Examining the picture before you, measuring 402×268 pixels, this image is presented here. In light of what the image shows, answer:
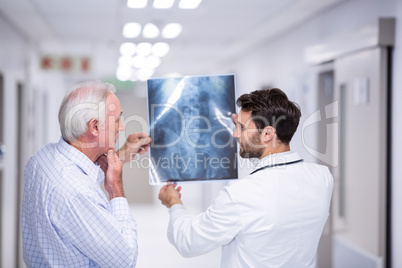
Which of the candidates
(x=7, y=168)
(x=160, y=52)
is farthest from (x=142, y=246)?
(x=160, y=52)

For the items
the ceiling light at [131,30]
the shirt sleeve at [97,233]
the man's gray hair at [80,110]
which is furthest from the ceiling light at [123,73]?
the shirt sleeve at [97,233]

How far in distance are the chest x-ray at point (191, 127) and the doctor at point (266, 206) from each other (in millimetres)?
169

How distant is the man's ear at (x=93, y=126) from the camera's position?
1.60 m

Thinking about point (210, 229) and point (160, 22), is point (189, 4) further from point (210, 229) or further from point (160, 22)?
point (210, 229)

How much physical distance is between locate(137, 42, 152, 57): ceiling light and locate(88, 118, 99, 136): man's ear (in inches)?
143

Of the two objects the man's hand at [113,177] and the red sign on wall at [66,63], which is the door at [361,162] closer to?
the man's hand at [113,177]

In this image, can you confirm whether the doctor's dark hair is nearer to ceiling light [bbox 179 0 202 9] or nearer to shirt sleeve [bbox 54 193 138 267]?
shirt sleeve [bbox 54 193 138 267]

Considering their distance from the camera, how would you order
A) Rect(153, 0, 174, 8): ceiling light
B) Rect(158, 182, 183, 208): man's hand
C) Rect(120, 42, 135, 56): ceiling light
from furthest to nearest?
Rect(120, 42, 135, 56): ceiling light < Rect(153, 0, 174, 8): ceiling light < Rect(158, 182, 183, 208): man's hand

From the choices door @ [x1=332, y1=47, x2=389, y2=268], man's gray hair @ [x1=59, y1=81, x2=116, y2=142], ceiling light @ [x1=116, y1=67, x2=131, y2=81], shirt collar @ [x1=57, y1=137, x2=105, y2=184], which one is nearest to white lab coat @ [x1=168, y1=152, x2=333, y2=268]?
shirt collar @ [x1=57, y1=137, x2=105, y2=184]

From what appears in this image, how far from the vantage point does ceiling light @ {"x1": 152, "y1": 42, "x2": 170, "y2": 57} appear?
5366 millimetres

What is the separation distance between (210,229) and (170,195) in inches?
11.3

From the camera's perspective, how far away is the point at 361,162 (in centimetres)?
339

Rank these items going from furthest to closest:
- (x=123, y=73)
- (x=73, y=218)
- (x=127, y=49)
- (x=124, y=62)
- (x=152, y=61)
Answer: (x=123, y=73) < (x=124, y=62) < (x=152, y=61) < (x=127, y=49) < (x=73, y=218)

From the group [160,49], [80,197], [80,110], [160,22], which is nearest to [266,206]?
[80,197]
